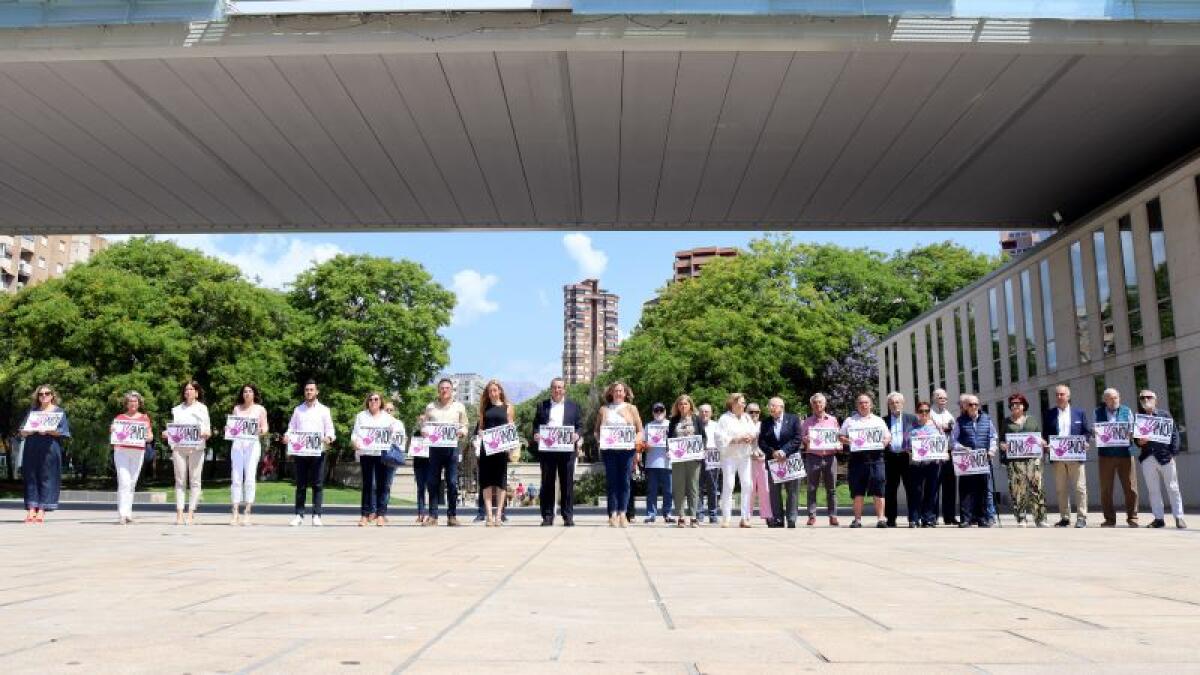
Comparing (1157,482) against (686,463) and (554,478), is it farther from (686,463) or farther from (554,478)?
(554,478)

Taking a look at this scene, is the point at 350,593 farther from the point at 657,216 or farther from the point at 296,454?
the point at 657,216

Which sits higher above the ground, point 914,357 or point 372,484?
point 914,357

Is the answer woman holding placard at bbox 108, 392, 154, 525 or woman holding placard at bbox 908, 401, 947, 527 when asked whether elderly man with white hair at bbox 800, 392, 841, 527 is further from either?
woman holding placard at bbox 108, 392, 154, 525

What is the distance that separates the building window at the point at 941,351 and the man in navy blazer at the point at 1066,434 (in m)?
25.2

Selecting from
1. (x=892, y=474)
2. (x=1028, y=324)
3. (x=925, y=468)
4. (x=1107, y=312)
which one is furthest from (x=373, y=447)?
(x=1028, y=324)

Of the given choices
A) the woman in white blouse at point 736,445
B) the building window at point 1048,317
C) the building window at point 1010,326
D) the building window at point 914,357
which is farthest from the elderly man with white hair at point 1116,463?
the building window at point 914,357

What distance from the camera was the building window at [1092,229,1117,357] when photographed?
2494cm

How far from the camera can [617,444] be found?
13.9m

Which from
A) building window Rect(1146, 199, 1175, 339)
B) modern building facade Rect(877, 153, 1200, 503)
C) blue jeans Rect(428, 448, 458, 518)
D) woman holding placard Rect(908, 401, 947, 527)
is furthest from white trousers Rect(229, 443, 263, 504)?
building window Rect(1146, 199, 1175, 339)

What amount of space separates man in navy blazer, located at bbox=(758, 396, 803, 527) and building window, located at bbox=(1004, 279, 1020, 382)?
63.8 feet

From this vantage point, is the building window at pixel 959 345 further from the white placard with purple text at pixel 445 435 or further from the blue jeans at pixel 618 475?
the white placard with purple text at pixel 445 435

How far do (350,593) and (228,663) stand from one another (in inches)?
83.0

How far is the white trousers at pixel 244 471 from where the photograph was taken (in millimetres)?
14344

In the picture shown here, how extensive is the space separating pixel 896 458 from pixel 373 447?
7853 mm
